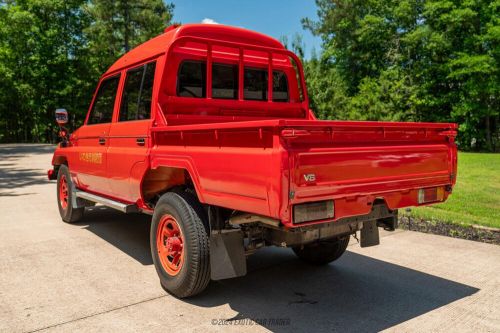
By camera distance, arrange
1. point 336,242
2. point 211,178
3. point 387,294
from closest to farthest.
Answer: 1. point 211,178
2. point 387,294
3. point 336,242

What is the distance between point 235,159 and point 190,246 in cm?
97

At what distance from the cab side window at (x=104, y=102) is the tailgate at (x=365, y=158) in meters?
3.32

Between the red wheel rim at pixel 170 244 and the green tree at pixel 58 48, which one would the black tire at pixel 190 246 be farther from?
the green tree at pixel 58 48

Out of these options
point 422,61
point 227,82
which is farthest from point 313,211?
point 422,61

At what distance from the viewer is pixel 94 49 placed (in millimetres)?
36406

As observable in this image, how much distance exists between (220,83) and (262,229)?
1.92m

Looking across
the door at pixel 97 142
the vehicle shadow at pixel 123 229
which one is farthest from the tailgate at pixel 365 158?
the door at pixel 97 142

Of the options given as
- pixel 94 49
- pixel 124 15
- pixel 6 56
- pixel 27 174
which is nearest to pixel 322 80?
pixel 27 174

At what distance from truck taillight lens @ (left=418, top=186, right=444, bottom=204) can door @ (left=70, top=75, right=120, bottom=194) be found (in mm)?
3662

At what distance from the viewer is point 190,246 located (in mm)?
3650

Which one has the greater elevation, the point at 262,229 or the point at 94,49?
the point at 94,49

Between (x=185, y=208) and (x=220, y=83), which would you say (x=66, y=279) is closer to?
(x=185, y=208)

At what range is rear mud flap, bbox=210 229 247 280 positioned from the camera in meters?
3.51

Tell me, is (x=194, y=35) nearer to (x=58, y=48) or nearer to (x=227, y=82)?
(x=227, y=82)
